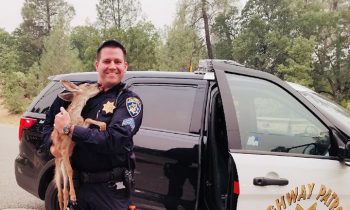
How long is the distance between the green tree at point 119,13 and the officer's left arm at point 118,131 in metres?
23.5

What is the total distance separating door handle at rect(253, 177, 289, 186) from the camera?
8.71 ft

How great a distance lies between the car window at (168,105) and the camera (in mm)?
3373

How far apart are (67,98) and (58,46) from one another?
77.3ft

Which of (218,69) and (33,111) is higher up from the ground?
(218,69)

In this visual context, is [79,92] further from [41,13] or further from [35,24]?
[35,24]

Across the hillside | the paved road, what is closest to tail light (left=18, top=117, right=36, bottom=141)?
the paved road

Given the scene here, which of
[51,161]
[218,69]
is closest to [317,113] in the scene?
[218,69]

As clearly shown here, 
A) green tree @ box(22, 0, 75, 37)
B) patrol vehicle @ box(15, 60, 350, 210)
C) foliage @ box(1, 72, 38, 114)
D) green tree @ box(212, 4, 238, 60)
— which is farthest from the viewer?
green tree @ box(212, 4, 238, 60)

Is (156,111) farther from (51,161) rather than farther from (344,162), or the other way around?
(344,162)

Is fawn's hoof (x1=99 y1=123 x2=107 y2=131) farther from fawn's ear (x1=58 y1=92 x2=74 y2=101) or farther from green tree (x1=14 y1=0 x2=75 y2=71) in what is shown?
green tree (x1=14 y1=0 x2=75 y2=71)

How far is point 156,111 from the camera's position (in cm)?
359

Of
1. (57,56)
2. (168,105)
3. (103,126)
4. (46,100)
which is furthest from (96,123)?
(57,56)

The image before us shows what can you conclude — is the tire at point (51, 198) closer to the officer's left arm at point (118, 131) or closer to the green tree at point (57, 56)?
the officer's left arm at point (118, 131)

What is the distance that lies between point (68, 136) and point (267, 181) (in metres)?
1.28
